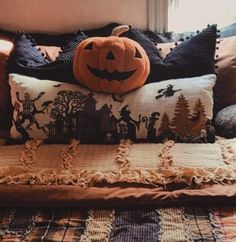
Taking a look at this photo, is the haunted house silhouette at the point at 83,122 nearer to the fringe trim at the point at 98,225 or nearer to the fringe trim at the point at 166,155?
the fringe trim at the point at 166,155

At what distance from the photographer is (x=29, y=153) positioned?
153cm

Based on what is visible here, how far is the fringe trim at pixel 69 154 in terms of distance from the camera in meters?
1.46

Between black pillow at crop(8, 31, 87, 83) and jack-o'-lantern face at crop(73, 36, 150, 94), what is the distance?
9 cm

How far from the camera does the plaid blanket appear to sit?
1.19 metres

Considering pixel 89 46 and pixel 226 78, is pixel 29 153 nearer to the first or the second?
pixel 89 46

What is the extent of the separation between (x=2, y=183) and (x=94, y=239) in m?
0.39

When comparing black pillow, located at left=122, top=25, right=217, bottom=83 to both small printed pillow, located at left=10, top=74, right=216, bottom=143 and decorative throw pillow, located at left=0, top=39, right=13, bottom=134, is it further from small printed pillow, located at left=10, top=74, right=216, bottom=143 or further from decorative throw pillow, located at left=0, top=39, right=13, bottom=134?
decorative throw pillow, located at left=0, top=39, right=13, bottom=134

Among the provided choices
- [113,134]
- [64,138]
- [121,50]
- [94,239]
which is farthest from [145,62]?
[94,239]

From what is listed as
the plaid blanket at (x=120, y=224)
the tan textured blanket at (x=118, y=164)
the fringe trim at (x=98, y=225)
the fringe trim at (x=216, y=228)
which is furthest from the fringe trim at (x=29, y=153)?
the fringe trim at (x=216, y=228)

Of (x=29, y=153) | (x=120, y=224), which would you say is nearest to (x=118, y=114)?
(x=29, y=153)

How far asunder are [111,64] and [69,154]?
0.37m

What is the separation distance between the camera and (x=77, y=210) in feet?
4.30

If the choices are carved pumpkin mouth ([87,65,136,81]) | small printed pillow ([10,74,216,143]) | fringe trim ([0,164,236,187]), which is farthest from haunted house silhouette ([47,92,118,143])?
fringe trim ([0,164,236,187])

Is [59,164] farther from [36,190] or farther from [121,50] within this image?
[121,50]
